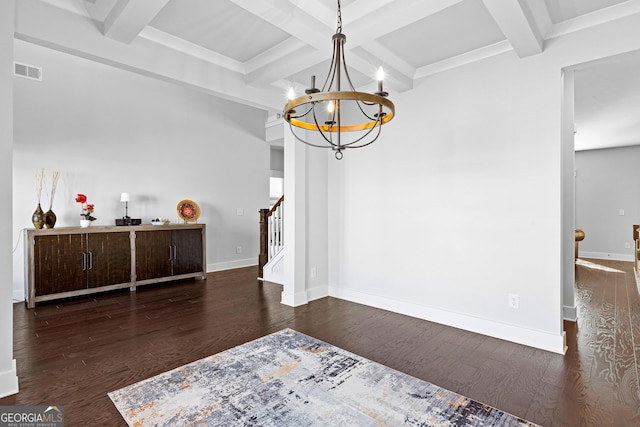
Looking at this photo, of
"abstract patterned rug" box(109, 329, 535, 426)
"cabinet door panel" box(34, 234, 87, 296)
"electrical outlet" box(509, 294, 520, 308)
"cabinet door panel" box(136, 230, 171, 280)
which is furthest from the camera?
"cabinet door panel" box(136, 230, 171, 280)

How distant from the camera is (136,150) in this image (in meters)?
5.27

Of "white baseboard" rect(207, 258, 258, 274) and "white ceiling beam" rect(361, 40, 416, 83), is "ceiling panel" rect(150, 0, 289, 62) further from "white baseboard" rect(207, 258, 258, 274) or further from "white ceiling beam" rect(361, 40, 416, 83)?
"white baseboard" rect(207, 258, 258, 274)

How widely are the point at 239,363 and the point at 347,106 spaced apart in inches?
127

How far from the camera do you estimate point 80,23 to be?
2.43m

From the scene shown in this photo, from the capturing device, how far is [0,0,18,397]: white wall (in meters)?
2.00

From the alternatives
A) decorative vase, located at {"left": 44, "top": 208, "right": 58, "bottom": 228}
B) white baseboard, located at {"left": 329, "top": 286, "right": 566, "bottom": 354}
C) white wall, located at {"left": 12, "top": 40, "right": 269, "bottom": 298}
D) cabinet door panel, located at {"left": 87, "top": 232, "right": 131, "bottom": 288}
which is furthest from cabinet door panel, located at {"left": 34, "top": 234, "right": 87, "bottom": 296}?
white baseboard, located at {"left": 329, "top": 286, "right": 566, "bottom": 354}

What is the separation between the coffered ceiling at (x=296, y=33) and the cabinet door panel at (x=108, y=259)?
2705mm

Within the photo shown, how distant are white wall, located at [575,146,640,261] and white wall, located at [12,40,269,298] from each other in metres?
7.62

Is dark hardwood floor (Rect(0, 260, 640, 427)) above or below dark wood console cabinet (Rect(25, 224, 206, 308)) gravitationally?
below

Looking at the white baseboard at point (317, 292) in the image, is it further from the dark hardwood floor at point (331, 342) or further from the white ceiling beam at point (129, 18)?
the white ceiling beam at point (129, 18)

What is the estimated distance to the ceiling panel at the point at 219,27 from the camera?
8.02 feet

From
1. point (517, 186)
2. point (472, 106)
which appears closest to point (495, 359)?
point (517, 186)

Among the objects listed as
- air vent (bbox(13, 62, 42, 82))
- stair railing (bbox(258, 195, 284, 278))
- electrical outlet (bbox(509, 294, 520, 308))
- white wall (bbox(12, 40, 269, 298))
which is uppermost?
air vent (bbox(13, 62, 42, 82))

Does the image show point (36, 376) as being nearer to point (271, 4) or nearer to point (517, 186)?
point (271, 4)
